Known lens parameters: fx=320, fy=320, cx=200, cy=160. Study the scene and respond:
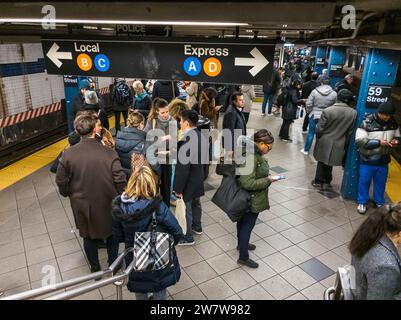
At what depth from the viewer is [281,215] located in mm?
5070

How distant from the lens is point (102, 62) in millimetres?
3299

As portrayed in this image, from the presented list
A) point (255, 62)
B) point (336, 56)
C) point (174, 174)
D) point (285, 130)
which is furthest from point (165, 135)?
point (336, 56)

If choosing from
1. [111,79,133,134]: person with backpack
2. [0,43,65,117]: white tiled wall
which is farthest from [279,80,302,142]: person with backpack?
[0,43,65,117]: white tiled wall

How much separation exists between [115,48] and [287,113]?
5.71 metres

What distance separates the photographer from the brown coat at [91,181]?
10.2 feet

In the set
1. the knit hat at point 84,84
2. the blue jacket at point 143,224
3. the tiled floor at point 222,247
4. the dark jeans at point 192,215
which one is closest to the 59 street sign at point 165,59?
the blue jacket at point 143,224

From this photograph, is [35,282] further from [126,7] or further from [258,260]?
[126,7]

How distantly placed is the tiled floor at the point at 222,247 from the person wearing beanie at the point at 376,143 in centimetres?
60

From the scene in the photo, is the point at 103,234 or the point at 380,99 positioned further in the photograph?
the point at 380,99

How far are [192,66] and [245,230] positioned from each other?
1940 mm

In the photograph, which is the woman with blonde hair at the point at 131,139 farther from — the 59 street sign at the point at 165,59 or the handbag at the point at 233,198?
the handbag at the point at 233,198

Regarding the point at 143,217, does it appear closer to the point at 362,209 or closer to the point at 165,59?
the point at 165,59

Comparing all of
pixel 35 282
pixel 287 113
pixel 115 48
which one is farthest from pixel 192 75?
pixel 287 113

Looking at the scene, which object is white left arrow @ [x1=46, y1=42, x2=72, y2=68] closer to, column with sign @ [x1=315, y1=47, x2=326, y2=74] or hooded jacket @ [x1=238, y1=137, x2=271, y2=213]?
hooded jacket @ [x1=238, y1=137, x2=271, y2=213]
